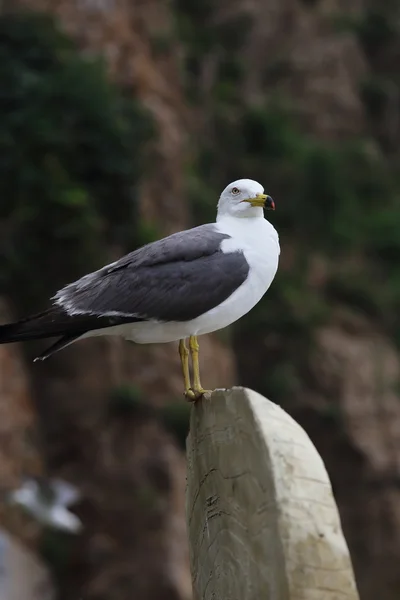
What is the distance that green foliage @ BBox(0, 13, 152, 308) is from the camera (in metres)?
13.0

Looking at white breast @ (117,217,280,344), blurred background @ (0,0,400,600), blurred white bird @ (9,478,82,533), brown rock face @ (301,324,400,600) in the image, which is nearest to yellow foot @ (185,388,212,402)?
white breast @ (117,217,280,344)

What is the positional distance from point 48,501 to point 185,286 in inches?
313

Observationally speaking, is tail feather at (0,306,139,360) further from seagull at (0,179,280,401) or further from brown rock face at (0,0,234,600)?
brown rock face at (0,0,234,600)

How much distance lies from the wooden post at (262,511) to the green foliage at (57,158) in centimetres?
1023

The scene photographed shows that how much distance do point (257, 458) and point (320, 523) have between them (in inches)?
8.7

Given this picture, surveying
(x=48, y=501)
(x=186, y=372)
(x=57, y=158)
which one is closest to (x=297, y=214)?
(x=57, y=158)

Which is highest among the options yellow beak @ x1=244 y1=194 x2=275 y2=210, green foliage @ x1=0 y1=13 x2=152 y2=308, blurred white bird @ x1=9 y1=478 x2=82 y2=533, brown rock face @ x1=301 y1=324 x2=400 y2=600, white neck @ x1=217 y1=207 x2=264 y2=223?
green foliage @ x1=0 y1=13 x2=152 y2=308

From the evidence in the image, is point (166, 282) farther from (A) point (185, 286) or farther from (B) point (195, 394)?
(B) point (195, 394)

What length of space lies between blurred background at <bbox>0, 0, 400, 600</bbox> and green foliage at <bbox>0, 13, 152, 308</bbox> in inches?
1.0

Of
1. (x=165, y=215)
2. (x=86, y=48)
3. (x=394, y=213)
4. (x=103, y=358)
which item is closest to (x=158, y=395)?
(x=103, y=358)

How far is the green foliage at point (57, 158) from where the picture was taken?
42.5 feet

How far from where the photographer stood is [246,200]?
404cm

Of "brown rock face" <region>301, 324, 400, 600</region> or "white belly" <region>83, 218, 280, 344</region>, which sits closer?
"white belly" <region>83, 218, 280, 344</region>

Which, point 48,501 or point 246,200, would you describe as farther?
point 48,501
